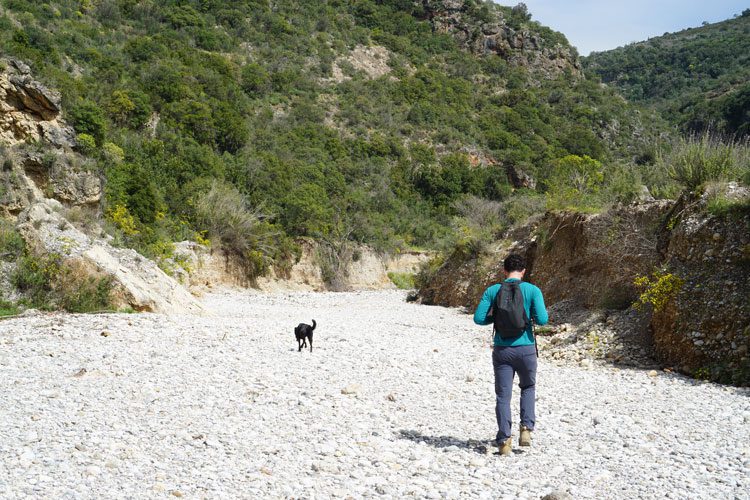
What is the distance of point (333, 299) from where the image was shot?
78.4ft

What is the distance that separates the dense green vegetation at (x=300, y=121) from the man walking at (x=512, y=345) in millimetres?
9318

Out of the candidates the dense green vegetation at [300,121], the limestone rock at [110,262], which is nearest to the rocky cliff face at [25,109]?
the dense green vegetation at [300,121]

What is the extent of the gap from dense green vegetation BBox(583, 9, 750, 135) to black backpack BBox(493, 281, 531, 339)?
54231 millimetres

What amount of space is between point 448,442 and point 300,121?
4052cm

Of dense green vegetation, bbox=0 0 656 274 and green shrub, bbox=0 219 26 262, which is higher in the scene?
dense green vegetation, bbox=0 0 656 274

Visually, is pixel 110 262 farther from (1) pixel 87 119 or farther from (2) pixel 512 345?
(1) pixel 87 119

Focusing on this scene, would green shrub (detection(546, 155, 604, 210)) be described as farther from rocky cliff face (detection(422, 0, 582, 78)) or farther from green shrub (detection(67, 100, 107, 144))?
rocky cliff face (detection(422, 0, 582, 78))

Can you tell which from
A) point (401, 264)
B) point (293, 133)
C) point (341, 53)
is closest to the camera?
point (401, 264)

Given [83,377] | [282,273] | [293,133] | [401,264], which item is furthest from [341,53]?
[83,377]

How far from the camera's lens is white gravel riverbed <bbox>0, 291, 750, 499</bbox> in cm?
396

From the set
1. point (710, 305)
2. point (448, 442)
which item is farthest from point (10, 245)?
point (710, 305)

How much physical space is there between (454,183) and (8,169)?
31.8 meters

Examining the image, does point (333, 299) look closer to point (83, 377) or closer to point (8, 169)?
point (8, 169)

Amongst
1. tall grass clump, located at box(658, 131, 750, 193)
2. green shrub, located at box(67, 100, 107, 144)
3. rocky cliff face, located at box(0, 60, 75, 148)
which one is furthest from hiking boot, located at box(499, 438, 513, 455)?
green shrub, located at box(67, 100, 107, 144)
